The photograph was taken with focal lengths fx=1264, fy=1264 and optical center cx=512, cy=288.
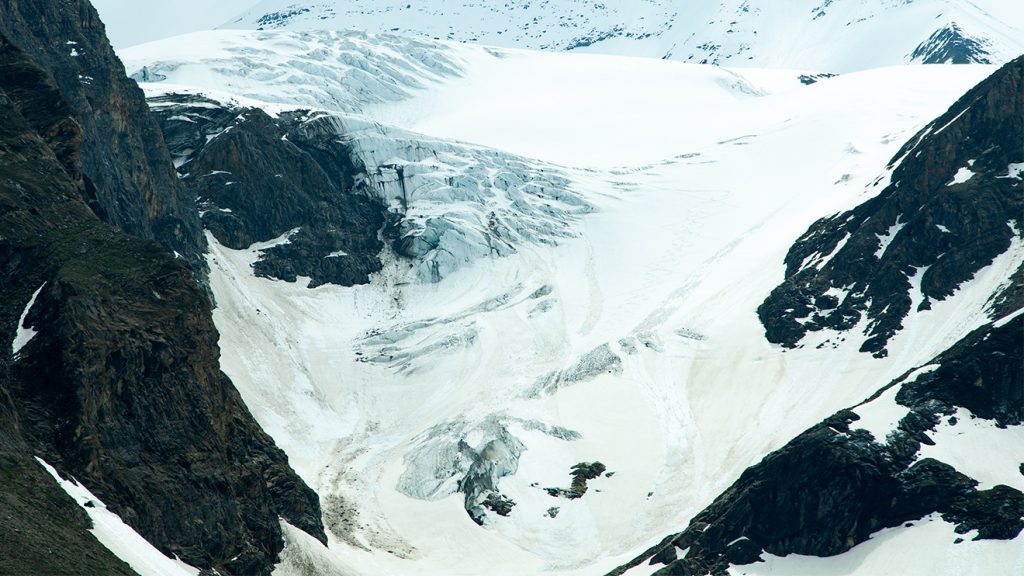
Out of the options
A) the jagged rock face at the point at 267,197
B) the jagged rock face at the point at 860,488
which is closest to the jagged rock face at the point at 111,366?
the jagged rock face at the point at 860,488

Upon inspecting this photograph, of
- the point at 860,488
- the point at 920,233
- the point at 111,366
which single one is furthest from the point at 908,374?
the point at 111,366

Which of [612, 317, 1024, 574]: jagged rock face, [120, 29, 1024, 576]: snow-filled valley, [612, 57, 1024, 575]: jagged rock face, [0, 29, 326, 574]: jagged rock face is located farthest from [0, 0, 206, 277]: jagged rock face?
[612, 57, 1024, 575]: jagged rock face

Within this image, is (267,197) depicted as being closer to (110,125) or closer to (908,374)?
(110,125)

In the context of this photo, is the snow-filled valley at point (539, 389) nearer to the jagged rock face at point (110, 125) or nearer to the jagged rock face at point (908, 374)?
the jagged rock face at point (908, 374)

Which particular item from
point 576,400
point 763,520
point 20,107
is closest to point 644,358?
point 576,400

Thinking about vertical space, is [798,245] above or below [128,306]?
below

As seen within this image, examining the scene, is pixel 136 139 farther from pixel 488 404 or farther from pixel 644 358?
pixel 644 358

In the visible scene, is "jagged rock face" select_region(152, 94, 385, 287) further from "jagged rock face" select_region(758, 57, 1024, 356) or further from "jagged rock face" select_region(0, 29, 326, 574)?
"jagged rock face" select_region(0, 29, 326, 574)
